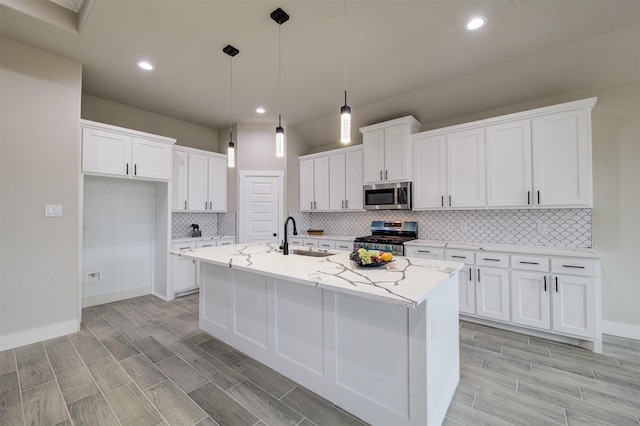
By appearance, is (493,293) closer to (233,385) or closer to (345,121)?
(345,121)

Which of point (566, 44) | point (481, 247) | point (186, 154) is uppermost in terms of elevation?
point (566, 44)

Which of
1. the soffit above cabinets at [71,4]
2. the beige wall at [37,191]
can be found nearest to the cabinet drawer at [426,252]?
the beige wall at [37,191]

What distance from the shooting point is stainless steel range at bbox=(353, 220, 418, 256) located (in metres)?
3.70

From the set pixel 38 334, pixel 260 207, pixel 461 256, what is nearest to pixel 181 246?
pixel 260 207

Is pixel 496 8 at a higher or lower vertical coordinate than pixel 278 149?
higher

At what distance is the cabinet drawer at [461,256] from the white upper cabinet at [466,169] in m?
0.65

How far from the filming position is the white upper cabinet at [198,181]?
4.33 meters

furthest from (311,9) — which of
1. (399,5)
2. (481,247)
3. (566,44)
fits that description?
(481,247)

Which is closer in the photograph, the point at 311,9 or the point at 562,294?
the point at 311,9

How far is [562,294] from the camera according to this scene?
2.65 metres

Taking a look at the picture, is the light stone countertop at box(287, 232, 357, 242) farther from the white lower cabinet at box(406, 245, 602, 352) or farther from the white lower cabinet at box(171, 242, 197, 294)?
the white lower cabinet at box(171, 242, 197, 294)

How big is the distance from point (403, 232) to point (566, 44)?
9.08ft

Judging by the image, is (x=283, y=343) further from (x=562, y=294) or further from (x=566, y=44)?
(x=566, y=44)

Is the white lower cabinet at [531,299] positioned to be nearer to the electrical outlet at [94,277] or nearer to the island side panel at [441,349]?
the island side panel at [441,349]
